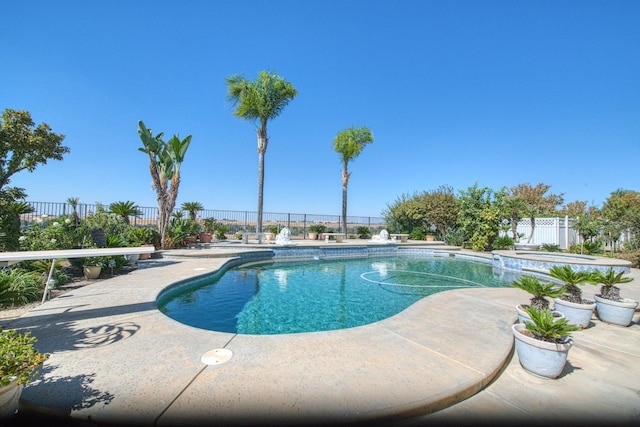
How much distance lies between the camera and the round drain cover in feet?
8.35

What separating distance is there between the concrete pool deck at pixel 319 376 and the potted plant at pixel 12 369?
287mm

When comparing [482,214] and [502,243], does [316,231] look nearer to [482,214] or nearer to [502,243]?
[482,214]

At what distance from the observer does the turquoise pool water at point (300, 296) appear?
4.72m

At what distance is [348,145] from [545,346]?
19753mm

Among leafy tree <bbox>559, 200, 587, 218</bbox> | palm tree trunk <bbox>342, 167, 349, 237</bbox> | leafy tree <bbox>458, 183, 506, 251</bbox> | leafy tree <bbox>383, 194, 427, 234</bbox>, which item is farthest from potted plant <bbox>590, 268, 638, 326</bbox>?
leafy tree <bbox>559, 200, 587, 218</bbox>

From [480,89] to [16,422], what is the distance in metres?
20.1

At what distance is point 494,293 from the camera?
18.8 ft

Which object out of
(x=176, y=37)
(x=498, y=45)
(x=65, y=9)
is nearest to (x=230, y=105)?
(x=176, y=37)

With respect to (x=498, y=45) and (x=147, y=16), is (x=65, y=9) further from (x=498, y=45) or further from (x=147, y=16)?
(x=498, y=45)

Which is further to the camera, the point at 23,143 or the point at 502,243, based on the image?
the point at 502,243

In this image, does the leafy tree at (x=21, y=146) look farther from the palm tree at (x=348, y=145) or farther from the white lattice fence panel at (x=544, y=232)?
the white lattice fence panel at (x=544, y=232)

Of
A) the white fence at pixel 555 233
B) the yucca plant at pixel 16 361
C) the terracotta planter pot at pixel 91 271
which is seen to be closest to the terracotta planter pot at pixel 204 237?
the terracotta planter pot at pixel 91 271

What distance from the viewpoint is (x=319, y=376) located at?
2.31 metres

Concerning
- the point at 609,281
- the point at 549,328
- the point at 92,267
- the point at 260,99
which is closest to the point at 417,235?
the point at 260,99
